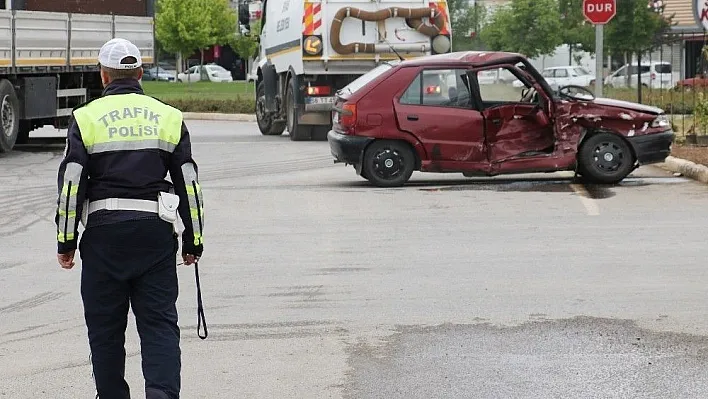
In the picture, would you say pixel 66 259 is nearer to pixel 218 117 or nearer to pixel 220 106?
pixel 218 117

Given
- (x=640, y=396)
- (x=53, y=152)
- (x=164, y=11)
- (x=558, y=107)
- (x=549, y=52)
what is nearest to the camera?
(x=640, y=396)

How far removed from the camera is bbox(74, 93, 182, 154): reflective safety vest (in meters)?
5.81

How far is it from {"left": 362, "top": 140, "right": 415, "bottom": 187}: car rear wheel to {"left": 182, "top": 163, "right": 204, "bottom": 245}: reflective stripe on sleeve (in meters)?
10.3

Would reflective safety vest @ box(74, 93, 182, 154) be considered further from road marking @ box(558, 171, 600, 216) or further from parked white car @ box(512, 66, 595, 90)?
parked white car @ box(512, 66, 595, 90)

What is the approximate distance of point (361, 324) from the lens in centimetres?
842

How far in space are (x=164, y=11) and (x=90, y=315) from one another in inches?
2351

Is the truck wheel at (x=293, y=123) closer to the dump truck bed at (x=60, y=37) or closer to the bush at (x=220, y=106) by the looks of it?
the dump truck bed at (x=60, y=37)

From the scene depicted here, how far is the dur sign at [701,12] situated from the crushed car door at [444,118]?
2906 mm

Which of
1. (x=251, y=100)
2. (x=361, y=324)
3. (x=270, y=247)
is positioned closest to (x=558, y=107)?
(x=270, y=247)

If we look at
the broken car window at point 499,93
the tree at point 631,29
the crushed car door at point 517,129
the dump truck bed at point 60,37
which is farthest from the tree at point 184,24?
the crushed car door at point 517,129

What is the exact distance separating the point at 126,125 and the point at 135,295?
2.31 feet

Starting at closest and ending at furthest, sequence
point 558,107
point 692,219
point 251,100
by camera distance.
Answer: point 692,219, point 558,107, point 251,100

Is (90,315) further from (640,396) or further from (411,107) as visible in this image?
(411,107)

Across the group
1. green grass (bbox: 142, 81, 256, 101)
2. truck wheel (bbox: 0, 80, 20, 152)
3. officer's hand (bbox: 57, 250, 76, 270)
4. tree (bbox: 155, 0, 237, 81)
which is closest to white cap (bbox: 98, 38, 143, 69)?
officer's hand (bbox: 57, 250, 76, 270)
